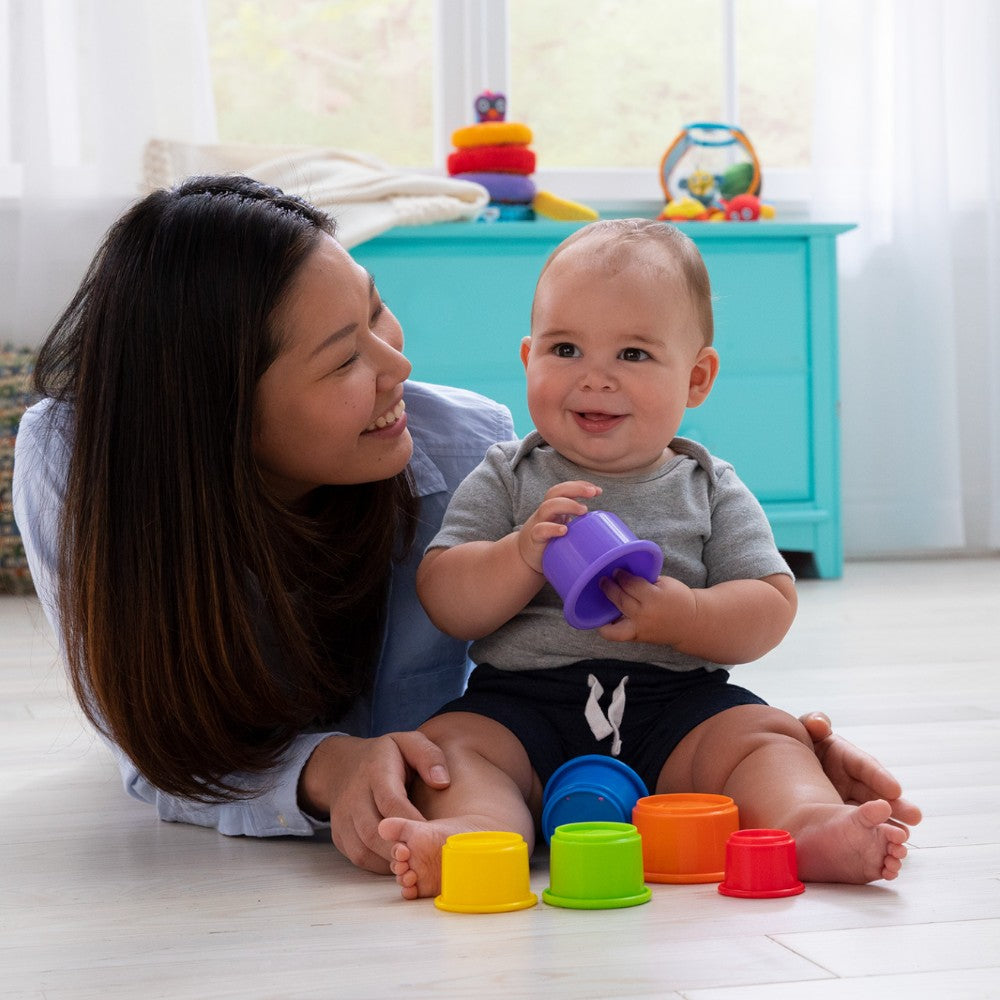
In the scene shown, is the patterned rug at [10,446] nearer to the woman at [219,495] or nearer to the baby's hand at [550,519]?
the woman at [219,495]

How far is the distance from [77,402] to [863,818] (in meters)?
0.63

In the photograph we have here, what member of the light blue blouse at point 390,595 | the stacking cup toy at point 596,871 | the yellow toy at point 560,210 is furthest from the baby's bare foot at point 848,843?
the yellow toy at point 560,210

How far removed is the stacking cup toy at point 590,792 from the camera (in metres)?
0.95

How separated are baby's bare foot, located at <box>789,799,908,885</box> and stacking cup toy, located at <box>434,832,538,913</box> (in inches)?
7.0

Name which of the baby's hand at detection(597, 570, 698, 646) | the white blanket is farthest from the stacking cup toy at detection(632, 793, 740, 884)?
the white blanket

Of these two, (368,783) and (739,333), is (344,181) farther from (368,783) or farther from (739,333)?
(368,783)

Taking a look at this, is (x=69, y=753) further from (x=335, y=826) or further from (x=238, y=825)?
(x=335, y=826)

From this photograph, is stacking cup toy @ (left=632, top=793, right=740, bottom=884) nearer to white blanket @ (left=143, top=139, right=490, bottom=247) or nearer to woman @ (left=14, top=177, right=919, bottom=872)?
woman @ (left=14, top=177, right=919, bottom=872)

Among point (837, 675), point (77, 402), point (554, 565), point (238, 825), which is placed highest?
point (77, 402)

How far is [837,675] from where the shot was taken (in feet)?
5.66

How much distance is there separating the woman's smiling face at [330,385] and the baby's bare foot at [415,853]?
0.31 m

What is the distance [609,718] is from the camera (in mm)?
1035

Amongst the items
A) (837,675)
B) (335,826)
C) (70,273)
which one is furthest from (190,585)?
(70,273)

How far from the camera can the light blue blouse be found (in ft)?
3.44
